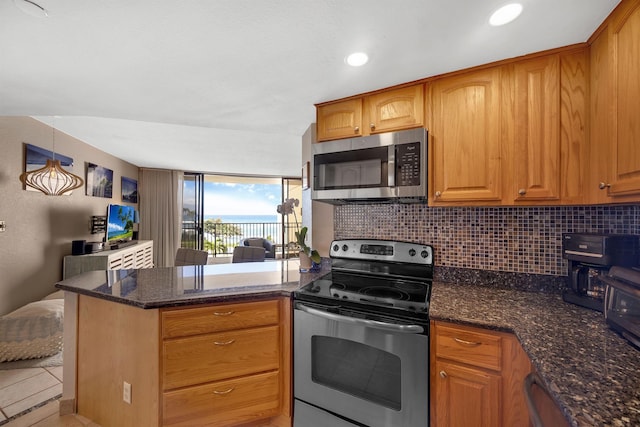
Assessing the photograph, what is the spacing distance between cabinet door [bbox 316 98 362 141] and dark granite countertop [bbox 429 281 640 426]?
116cm

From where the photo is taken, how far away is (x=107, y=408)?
61.6 inches

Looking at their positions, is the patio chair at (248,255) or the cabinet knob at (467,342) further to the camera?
the patio chair at (248,255)

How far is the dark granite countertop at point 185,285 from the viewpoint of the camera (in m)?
1.41

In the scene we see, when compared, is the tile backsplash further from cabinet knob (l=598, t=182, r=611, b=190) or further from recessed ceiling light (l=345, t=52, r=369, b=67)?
recessed ceiling light (l=345, t=52, r=369, b=67)

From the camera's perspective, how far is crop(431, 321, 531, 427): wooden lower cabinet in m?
1.07

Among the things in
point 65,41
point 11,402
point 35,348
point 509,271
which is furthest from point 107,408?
point 509,271

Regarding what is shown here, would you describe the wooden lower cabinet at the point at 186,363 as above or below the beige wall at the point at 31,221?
below

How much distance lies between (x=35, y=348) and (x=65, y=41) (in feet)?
8.49

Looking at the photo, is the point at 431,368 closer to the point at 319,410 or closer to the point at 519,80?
the point at 319,410

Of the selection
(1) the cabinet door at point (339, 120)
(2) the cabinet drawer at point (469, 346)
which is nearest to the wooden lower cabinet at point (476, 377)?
(2) the cabinet drawer at point (469, 346)

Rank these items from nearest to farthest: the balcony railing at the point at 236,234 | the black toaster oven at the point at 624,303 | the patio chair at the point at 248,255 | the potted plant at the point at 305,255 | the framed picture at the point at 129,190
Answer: the black toaster oven at the point at 624,303 < the potted plant at the point at 305,255 < the patio chair at the point at 248,255 < the framed picture at the point at 129,190 < the balcony railing at the point at 236,234

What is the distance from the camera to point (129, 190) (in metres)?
5.31

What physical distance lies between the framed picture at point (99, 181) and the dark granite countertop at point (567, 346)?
15.9 feet

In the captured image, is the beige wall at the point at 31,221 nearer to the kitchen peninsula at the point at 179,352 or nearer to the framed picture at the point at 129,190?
the framed picture at the point at 129,190
